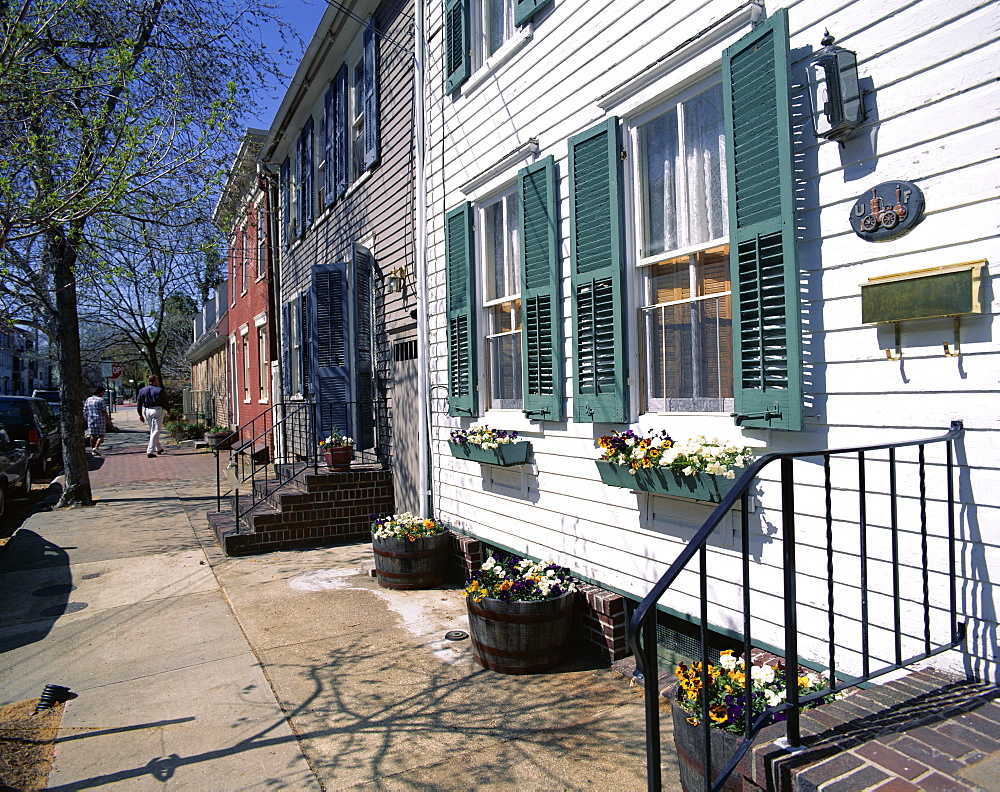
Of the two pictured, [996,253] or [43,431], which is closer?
[996,253]

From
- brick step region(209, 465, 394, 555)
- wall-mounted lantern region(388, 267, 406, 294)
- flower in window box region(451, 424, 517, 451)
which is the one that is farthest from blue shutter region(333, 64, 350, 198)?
flower in window box region(451, 424, 517, 451)

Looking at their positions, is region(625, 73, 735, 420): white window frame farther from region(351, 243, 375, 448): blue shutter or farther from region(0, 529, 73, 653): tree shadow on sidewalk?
region(351, 243, 375, 448): blue shutter

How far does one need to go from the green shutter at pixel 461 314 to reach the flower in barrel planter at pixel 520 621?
2110 mm

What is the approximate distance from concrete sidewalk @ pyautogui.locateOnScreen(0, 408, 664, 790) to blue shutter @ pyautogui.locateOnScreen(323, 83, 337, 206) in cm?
569

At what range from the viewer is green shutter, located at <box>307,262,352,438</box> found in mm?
9023

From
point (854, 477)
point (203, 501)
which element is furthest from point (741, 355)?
point (203, 501)

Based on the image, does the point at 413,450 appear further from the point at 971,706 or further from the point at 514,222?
the point at 971,706

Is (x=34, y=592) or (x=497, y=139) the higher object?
(x=497, y=139)

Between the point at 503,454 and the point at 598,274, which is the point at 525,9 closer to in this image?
the point at 598,274

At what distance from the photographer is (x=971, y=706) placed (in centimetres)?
250

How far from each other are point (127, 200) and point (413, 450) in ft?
15.6

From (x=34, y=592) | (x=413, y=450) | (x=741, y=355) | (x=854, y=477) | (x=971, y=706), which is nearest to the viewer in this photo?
(x=971, y=706)

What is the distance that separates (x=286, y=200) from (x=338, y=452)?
7.62 meters

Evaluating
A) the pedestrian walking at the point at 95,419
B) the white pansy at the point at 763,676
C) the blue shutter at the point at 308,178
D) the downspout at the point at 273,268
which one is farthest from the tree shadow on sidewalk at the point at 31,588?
the pedestrian walking at the point at 95,419
